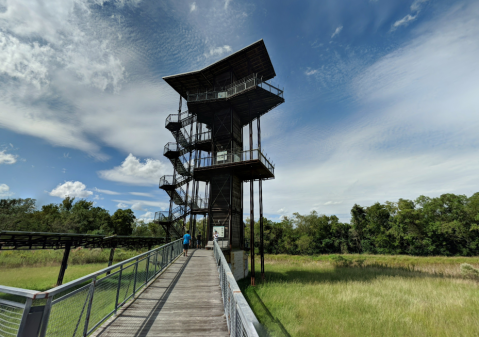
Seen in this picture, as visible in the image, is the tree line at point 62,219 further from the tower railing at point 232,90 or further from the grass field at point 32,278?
the tower railing at point 232,90

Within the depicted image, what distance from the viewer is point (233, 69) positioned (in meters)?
22.0

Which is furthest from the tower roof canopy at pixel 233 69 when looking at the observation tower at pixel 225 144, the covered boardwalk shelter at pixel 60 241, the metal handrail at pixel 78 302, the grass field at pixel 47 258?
the grass field at pixel 47 258

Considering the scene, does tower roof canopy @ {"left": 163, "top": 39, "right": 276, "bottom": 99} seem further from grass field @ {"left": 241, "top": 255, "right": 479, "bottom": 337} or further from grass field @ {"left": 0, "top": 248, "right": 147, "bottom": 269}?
grass field @ {"left": 0, "top": 248, "right": 147, "bottom": 269}

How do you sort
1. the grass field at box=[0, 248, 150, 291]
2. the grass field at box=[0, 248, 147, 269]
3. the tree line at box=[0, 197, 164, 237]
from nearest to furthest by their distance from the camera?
the grass field at box=[0, 248, 150, 291] < the grass field at box=[0, 248, 147, 269] < the tree line at box=[0, 197, 164, 237]

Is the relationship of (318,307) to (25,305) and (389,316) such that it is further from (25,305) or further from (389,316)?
(25,305)

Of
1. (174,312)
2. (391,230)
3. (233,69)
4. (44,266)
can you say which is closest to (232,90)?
(233,69)

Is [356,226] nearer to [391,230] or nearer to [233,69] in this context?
[391,230]

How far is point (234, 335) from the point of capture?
3.60 meters

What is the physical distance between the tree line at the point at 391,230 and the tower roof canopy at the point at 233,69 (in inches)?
1588

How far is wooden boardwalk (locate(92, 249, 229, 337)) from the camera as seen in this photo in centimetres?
470

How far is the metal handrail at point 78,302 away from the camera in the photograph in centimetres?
269

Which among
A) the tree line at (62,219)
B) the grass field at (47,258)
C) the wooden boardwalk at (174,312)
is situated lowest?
the grass field at (47,258)

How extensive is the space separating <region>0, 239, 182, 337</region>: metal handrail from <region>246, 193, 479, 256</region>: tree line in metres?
48.4

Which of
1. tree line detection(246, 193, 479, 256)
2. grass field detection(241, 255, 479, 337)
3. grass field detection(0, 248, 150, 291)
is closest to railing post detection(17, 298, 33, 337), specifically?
grass field detection(241, 255, 479, 337)
